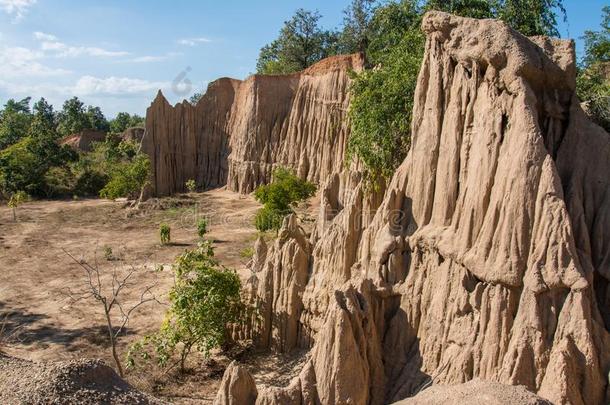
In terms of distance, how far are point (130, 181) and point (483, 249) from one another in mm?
28548

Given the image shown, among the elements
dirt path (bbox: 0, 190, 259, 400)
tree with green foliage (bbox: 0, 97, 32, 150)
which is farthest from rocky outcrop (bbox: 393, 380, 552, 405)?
tree with green foliage (bbox: 0, 97, 32, 150)

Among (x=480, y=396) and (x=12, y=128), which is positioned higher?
(x=12, y=128)

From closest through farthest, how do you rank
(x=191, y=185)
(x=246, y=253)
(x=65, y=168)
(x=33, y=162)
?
(x=246, y=253) < (x=191, y=185) < (x=33, y=162) < (x=65, y=168)

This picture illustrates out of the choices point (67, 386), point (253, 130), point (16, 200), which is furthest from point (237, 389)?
point (253, 130)

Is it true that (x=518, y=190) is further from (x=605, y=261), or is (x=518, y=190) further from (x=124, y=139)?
(x=124, y=139)

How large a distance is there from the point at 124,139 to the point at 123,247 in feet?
87.0

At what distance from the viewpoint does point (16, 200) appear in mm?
31547

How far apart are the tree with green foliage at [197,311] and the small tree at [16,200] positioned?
21.6 m

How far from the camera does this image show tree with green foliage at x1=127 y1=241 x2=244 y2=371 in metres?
12.1

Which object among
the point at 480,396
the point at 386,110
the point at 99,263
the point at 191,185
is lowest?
the point at 99,263

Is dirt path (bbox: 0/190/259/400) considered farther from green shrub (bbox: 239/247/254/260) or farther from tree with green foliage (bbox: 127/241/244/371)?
tree with green foliage (bbox: 127/241/244/371)

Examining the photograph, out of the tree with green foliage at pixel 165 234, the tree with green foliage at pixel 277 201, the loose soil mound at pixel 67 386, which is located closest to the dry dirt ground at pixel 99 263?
the tree with green foliage at pixel 165 234

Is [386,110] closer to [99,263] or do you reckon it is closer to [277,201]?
[277,201]

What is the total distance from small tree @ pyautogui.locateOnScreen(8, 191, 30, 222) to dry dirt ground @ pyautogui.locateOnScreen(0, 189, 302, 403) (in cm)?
42
